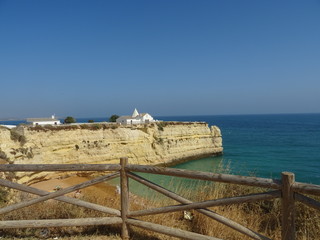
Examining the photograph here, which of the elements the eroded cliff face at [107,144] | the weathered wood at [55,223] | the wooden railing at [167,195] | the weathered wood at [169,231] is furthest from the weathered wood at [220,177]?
the eroded cliff face at [107,144]

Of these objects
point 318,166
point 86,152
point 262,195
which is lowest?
point 318,166

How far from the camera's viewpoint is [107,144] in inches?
1035

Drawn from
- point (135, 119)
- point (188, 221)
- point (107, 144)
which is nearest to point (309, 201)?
point (188, 221)

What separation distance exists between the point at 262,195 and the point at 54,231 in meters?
3.71

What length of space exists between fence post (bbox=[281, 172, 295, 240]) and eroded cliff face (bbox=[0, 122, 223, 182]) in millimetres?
18349

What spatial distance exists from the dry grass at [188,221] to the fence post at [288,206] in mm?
1226

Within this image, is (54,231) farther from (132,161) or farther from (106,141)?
(132,161)

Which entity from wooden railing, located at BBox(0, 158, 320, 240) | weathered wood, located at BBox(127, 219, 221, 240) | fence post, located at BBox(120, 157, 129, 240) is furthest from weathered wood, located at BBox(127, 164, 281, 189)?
weathered wood, located at BBox(127, 219, 221, 240)

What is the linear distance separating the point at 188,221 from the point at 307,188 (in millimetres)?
2554

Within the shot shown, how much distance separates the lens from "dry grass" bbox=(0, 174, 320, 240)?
4215 millimetres

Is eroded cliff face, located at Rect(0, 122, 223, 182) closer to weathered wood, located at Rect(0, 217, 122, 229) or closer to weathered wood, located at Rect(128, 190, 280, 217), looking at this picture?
weathered wood, located at Rect(0, 217, 122, 229)

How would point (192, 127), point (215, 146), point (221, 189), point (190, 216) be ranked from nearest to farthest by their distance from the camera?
point (190, 216) → point (221, 189) → point (192, 127) → point (215, 146)

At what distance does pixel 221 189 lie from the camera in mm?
5996

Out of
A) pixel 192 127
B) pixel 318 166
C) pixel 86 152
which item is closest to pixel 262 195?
pixel 86 152
